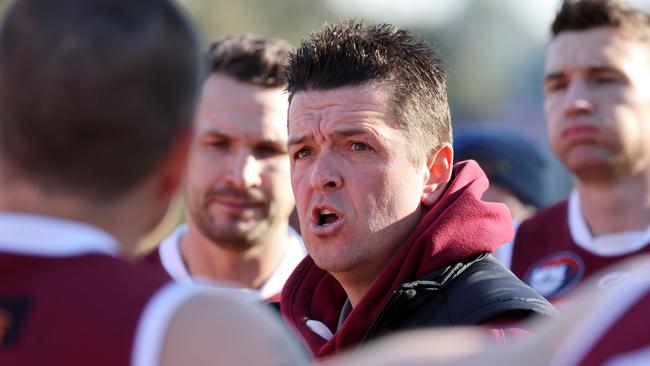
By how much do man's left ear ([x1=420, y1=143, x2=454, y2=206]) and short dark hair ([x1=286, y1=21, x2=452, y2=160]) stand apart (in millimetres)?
42

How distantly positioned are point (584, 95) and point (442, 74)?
2.12 meters

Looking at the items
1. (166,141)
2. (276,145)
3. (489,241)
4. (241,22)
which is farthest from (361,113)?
(241,22)

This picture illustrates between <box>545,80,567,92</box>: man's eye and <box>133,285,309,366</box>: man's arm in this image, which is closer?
<box>133,285,309,366</box>: man's arm

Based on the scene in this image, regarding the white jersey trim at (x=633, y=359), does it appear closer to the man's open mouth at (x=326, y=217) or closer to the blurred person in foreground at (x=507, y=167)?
the man's open mouth at (x=326, y=217)

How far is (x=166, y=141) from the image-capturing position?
86.8 inches

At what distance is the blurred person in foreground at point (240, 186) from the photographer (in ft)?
19.7

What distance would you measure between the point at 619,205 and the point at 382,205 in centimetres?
267

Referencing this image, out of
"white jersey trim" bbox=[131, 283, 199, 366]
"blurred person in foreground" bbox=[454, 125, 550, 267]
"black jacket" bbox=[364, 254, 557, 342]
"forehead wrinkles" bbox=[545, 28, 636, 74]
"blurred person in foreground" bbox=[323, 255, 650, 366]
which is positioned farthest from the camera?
"blurred person in foreground" bbox=[454, 125, 550, 267]

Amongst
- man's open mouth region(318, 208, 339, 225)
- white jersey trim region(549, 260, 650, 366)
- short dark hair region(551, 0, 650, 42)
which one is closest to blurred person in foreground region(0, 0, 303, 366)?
white jersey trim region(549, 260, 650, 366)

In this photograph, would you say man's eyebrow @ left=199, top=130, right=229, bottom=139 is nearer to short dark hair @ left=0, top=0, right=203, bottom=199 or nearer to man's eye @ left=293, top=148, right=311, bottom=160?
man's eye @ left=293, top=148, right=311, bottom=160

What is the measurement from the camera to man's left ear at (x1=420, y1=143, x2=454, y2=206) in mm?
4398

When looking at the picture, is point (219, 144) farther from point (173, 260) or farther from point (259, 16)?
point (259, 16)

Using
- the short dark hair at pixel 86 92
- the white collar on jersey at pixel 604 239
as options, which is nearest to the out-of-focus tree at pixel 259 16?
the white collar on jersey at pixel 604 239

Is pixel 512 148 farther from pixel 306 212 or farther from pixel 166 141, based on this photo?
pixel 166 141
